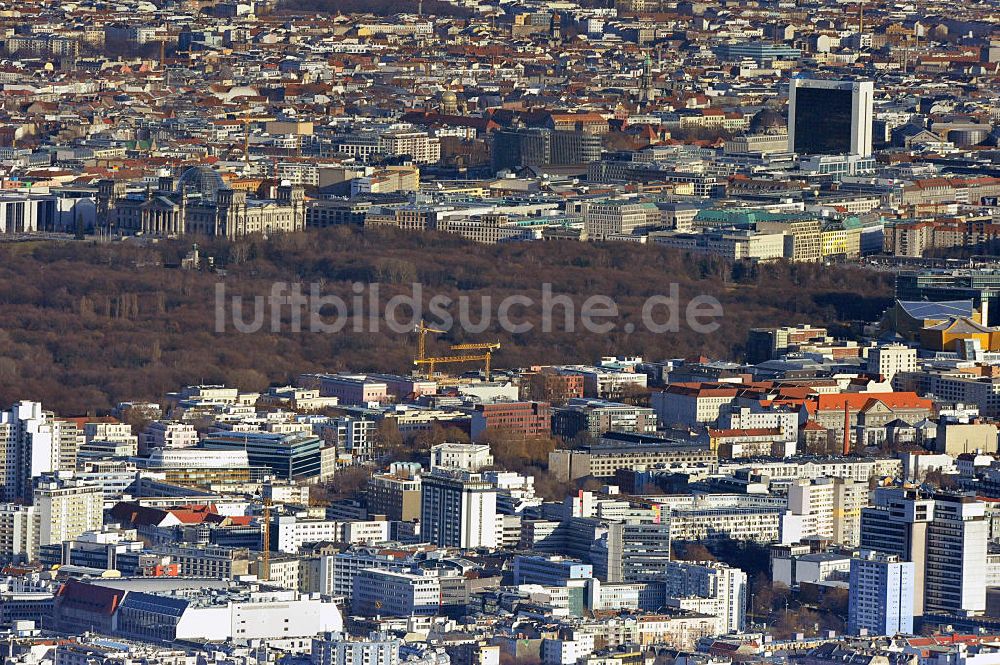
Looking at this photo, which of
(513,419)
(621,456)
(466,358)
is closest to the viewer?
(621,456)

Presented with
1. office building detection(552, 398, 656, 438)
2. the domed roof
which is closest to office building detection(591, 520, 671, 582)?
office building detection(552, 398, 656, 438)

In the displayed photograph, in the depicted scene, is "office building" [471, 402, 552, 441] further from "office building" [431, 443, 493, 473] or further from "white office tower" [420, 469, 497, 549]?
"white office tower" [420, 469, 497, 549]

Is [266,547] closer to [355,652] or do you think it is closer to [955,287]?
[355,652]

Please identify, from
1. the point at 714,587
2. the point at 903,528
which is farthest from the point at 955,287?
the point at 714,587

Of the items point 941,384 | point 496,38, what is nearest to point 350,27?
point 496,38

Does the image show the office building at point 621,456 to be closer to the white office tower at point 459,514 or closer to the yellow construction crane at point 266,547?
the white office tower at point 459,514

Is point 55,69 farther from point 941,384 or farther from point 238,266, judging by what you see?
point 941,384
